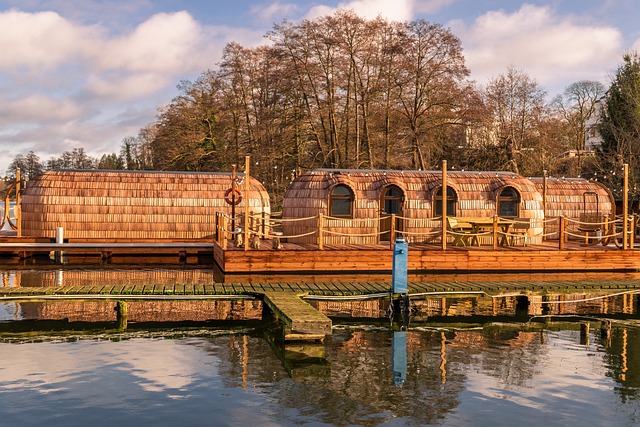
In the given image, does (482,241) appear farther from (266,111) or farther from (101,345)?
(266,111)

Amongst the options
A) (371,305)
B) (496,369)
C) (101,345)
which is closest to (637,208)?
(371,305)

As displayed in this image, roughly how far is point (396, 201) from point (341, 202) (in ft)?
6.74

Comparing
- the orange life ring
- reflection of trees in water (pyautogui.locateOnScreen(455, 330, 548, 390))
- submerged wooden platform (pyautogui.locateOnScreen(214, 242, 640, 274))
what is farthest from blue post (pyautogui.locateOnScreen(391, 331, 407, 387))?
the orange life ring

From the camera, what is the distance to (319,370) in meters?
10.7

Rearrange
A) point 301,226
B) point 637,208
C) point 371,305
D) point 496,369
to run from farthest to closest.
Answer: point 637,208 → point 301,226 → point 371,305 → point 496,369

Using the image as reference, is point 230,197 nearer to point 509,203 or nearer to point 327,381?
point 509,203

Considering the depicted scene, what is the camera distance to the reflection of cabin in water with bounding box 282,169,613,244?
24.2 m

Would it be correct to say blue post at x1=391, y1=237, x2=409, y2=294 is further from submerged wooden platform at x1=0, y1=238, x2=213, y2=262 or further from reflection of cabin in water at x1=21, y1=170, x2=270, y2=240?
reflection of cabin in water at x1=21, y1=170, x2=270, y2=240

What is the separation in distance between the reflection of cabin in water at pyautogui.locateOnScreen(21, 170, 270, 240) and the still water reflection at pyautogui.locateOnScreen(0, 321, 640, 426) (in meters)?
14.9

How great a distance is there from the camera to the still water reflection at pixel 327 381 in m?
8.62

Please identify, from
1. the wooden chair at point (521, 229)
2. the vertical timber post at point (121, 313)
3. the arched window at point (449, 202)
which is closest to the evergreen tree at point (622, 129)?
the wooden chair at point (521, 229)

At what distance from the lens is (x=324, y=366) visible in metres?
10.9

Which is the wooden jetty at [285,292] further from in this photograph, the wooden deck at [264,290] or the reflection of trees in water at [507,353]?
the reflection of trees in water at [507,353]

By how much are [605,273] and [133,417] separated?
19.1 metres
